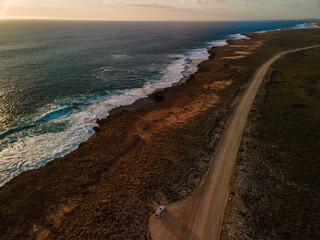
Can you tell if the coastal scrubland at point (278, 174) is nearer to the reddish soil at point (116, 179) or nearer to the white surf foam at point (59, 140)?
the reddish soil at point (116, 179)

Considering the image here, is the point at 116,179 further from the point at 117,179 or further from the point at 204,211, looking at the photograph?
the point at 204,211

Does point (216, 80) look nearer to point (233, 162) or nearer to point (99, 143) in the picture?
point (233, 162)

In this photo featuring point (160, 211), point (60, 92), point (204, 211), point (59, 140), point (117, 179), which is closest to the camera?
point (160, 211)

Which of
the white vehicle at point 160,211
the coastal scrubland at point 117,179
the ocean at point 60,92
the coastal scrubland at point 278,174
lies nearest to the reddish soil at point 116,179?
the coastal scrubland at point 117,179

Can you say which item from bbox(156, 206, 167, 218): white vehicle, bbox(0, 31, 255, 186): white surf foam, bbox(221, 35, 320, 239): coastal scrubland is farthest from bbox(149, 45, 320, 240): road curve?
bbox(0, 31, 255, 186): white surf foam

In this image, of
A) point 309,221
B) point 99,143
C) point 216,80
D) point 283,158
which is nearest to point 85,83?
point 99,143

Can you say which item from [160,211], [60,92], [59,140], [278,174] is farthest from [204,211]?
[60,92]
